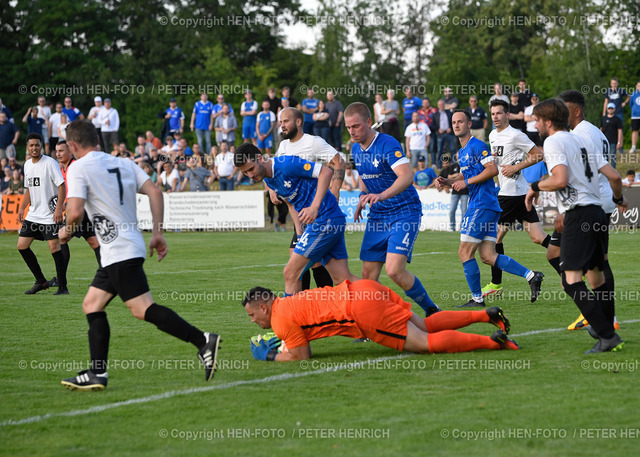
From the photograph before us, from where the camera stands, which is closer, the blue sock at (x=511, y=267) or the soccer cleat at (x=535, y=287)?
the soccer cleat at (x=535, y=287)

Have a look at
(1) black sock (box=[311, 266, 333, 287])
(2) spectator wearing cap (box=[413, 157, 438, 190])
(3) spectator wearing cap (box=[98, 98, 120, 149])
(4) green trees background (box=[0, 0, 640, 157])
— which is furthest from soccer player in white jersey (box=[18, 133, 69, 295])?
(4) green trees background (box=[0, 0, 640, 157])

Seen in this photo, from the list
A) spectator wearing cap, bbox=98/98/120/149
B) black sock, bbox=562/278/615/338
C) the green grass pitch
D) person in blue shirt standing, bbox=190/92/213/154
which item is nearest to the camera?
the green grass pitch

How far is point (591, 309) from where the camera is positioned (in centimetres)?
654

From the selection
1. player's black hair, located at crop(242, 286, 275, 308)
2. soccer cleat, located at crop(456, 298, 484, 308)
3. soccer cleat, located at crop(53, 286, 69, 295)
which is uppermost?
player's black hair, located at crop(242, 286, 275, 308)

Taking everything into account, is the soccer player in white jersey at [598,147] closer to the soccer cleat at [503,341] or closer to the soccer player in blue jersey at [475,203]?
the soccer cleat at [503,341]

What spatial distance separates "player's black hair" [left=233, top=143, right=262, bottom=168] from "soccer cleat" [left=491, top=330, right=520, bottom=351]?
265 cm

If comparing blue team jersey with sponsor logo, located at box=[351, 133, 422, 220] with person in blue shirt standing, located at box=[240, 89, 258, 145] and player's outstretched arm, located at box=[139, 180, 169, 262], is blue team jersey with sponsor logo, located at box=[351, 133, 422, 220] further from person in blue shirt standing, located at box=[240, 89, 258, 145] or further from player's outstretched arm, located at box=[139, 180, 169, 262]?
person in blue shirt standing, located at box=[240, 89, 258, 145]

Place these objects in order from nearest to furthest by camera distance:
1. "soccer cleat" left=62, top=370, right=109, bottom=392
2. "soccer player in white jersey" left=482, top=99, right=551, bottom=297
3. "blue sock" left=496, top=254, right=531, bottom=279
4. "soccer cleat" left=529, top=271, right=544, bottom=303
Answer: "soccer cleat" left=62, top=370, right=109, bottom=392 < "soccer cleat" left=529, top=271, right=544, bottom=303 < "blue sock" left=496, top=254, right=531, bottom=279 < "soccer player in white jersey" left=482, top=99, right=551, bottom=297

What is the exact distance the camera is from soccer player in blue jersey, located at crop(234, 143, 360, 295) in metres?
7.40

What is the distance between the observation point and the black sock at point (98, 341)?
6.02 meters

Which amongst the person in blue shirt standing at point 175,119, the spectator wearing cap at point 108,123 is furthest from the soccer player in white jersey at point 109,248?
the person in blue shirt standing at point 175,119

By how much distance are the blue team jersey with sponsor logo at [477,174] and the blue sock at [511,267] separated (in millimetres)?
744

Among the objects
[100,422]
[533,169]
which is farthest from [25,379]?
[533,169]

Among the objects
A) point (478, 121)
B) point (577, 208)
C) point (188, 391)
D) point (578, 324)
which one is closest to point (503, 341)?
point (577, 208)
